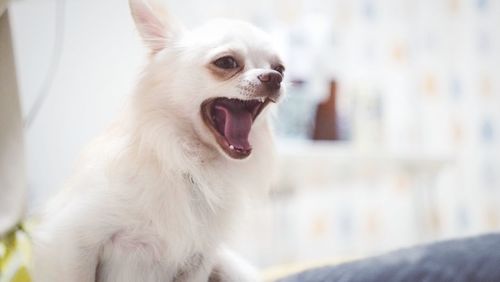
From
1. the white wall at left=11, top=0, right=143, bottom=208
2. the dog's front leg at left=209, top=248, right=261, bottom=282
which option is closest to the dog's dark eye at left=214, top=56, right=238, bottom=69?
the dog's front leg at left=209, top=248, right=261, bottom=282

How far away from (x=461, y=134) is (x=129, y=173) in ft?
8.15

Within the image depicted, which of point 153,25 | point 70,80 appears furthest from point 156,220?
point 70,80

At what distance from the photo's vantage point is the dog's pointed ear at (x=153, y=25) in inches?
40.7

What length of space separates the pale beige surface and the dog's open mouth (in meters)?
0.34

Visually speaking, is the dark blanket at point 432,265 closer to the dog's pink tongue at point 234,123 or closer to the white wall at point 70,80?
the dog's pink tongue at point 234,123

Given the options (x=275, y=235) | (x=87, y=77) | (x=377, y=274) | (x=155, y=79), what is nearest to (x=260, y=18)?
(x=87, y=77)

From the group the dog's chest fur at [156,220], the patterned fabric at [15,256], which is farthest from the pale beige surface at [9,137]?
the dog's chest fur at [156,220]

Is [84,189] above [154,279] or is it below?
above

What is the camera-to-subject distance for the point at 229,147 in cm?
99

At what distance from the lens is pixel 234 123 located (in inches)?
40.2

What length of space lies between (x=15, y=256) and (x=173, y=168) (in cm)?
35

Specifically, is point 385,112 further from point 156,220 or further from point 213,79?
point 156,220

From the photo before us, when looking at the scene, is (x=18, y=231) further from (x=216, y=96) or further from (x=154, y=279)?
(x=216, y=96)

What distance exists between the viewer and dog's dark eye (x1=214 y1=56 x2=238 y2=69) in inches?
39.9
